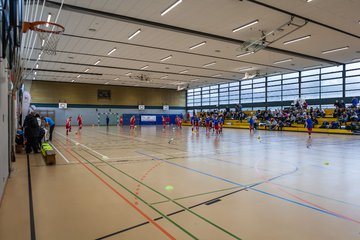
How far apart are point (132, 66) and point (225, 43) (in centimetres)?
1088

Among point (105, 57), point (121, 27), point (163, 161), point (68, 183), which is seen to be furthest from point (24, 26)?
point (105, 57)

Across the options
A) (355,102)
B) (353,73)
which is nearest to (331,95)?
(353,73)

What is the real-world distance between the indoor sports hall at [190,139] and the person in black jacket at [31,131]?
0.05 metres

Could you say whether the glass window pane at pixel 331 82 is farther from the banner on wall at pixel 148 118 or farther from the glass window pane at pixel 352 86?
the banner on wall at pixel 148 118

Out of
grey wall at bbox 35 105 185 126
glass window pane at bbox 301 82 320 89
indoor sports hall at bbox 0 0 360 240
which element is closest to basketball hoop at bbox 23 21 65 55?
Result: indoor sports hall at bbox 0 0 360 240

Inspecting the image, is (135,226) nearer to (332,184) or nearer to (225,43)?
(332,184)

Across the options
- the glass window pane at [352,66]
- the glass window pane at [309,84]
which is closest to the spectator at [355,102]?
the glass window pane at [352,66]

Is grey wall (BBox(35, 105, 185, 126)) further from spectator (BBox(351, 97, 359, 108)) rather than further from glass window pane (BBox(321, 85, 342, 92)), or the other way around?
spectator (BBox(351, 97, 359, 108))

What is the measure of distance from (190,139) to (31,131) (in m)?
9.04

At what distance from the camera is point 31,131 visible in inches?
377

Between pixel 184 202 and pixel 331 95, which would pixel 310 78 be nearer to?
pixel 331 95

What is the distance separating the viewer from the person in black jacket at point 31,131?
31.3 ft

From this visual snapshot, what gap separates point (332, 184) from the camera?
5480 mm

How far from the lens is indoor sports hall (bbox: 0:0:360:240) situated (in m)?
3.64
